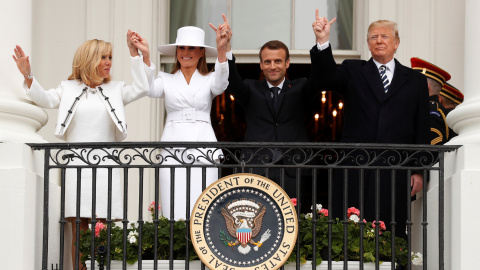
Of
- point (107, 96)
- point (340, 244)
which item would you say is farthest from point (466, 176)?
point (107, 96)

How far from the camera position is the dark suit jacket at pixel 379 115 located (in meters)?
9.15

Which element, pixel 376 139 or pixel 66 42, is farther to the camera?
pixel 66 42

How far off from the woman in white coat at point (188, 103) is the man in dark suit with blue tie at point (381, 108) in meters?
0.93

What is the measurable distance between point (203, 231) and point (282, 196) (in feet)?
1.96

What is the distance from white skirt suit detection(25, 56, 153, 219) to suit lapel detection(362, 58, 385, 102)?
1653 mm

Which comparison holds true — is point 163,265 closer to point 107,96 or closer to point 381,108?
point 107,96

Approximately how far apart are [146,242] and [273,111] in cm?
151

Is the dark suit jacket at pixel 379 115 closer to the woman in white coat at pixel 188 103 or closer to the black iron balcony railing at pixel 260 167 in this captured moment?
the black iron balcony railing at pixel 260 167

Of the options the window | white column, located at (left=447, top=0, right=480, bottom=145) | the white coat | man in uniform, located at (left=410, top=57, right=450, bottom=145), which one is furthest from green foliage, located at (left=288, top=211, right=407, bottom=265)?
the window

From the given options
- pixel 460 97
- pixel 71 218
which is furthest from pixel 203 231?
pixel 460 97

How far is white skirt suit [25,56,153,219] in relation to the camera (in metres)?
9.20

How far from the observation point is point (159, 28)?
1152cm

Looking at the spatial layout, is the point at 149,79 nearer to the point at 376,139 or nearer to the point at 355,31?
the point at 376,139

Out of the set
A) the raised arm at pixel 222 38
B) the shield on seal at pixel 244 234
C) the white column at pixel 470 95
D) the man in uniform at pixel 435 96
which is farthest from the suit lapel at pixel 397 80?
the shield on seal at pixel 244 234
